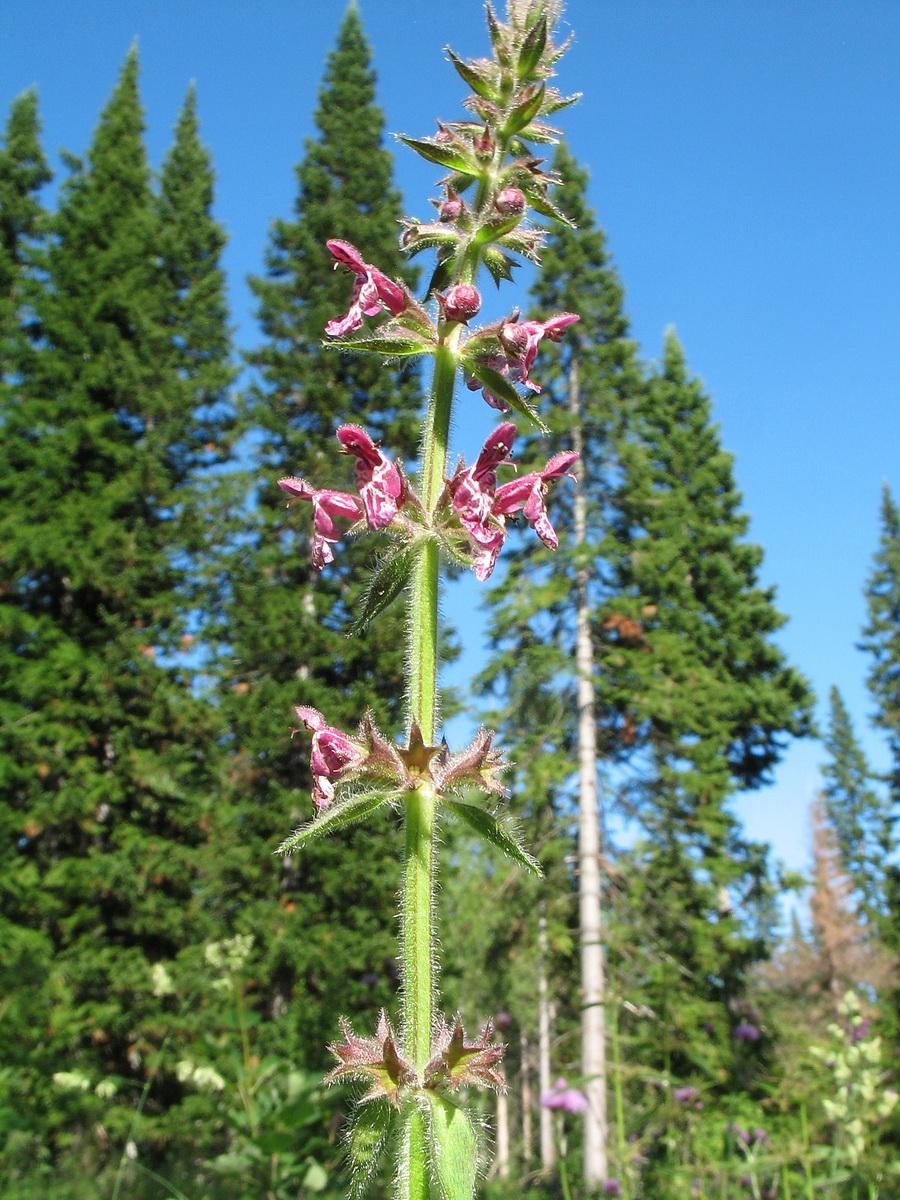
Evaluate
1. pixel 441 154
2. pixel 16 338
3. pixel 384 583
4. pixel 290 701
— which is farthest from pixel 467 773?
pixel 16 338

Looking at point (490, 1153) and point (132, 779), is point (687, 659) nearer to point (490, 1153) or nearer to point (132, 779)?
point (132, 779)

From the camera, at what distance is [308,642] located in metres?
12.4

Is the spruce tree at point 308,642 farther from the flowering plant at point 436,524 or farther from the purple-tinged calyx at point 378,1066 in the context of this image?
the purple-tinged calyx at point 378,1066

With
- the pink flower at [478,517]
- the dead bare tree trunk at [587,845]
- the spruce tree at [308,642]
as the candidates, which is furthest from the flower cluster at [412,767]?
the dead bare tree trunk at [587,845]

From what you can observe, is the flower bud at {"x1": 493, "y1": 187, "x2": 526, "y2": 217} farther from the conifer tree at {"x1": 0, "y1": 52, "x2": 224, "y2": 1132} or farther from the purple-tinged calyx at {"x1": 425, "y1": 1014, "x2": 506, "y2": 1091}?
the conifer tree at {"x1": 0, "y1": 52, "x2": 224, "y2": 1132}

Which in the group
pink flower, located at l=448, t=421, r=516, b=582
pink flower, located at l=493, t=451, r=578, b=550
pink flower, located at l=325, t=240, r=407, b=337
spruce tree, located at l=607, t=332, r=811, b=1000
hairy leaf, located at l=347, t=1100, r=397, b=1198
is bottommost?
hairy leaf, located at l=347, t=1100, r=397, b=1198

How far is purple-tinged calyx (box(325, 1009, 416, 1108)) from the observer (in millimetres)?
1442

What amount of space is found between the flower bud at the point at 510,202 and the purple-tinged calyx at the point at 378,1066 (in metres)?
1.72

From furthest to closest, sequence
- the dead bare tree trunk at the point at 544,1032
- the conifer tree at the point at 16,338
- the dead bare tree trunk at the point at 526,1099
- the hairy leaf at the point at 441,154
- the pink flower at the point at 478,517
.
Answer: the dead bare tree trunk at the point at 526,1099 → the dead bare tree trunk at the point at 544,1032 → the conifer tree at the point at 16,338 → the hairy leaf at the point at 441,154 → the pink flower at the point at 478,517

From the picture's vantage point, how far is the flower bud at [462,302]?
1815 millimetres

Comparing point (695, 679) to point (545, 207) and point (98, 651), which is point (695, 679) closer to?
point (98, 651)

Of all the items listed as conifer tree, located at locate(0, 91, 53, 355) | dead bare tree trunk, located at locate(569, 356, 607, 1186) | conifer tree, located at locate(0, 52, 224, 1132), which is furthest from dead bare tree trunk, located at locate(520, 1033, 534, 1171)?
conifer tree, located at locate(0, 91, 53, 355)

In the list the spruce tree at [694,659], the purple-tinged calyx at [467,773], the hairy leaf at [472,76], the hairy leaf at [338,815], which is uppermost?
the spruce tree at [694,659]

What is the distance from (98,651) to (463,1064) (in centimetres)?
1469
